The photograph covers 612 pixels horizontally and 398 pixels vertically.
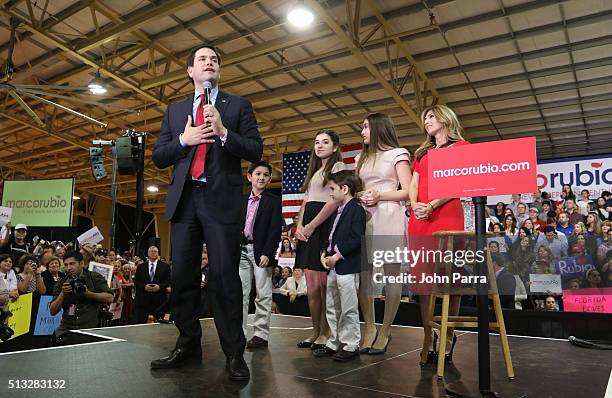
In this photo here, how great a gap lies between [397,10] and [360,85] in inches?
109

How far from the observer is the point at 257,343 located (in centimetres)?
268

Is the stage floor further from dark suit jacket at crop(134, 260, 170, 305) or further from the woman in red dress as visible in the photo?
dark suit jacket at crop(134, 260, 170, 305)

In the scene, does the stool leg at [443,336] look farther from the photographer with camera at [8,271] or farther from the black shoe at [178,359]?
the photographer with camera at [8,271]

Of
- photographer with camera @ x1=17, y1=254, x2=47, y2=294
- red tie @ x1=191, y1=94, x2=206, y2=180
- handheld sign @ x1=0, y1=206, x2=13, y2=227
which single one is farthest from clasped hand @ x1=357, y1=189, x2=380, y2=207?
handheld sign @ x1=0, y1=206, x2=13, y2=227

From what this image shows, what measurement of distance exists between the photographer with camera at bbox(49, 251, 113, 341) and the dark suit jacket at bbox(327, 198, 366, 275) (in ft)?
9.18

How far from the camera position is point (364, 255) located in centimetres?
245

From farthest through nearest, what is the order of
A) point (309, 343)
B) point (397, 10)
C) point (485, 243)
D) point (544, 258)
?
point (397, 10), point (544, 258), point (309, 343), point (485, 243)

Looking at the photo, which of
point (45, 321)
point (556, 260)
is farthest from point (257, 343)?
point (556, 260)

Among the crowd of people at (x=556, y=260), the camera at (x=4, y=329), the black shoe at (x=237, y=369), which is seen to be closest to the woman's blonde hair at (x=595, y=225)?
the crowd of people at (x=556, y=260)

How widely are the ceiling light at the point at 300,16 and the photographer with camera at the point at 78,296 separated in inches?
159

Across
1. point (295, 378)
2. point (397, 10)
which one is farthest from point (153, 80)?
point (295, 378)

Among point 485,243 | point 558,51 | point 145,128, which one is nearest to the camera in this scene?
point 485,243

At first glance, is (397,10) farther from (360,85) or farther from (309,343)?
(309,343)

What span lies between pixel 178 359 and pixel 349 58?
7738 mm
